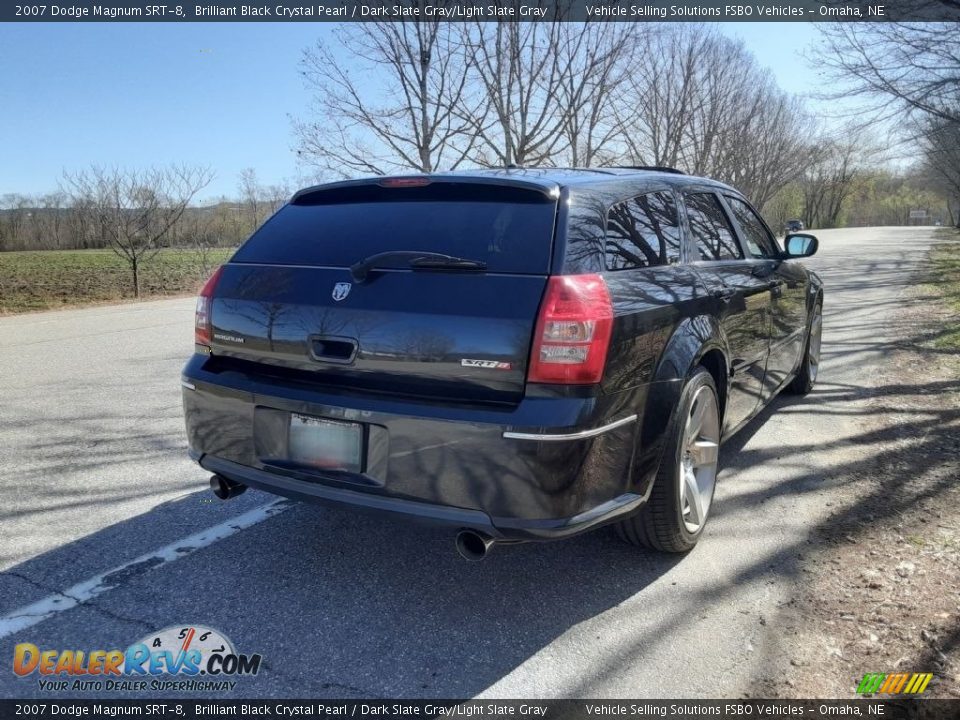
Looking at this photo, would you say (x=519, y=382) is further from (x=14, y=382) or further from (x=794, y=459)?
(x=14, y=382)

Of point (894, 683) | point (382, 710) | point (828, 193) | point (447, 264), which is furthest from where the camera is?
point (828, 193)

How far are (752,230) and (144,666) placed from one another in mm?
4241

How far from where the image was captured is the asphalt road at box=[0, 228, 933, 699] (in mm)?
2375

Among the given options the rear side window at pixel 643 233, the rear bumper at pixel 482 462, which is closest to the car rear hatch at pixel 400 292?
the rear bumper at pixel 482 462

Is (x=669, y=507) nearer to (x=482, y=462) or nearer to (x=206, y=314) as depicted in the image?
(x=482, y=462)

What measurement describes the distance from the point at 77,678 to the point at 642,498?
2.11 m

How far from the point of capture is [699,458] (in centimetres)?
335

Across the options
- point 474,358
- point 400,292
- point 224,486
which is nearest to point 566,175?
point 400,292

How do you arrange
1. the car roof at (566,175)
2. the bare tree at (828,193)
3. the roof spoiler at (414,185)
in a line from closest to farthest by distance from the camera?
the roof spoiler at (414,185)
the car roof at (566,175)
the bare tree at (828,193)

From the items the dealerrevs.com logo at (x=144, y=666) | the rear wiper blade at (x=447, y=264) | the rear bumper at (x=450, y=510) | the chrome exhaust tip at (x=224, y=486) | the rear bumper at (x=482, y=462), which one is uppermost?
the rear wiper blade at (x=447, y=264)

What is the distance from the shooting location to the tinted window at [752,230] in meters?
4.48

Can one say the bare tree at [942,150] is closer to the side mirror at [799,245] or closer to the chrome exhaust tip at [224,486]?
the side mirror at [799,245]

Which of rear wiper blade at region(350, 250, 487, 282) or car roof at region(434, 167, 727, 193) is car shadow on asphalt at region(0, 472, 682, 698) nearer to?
rear wiper blade at region(350, 250, 487, 282)

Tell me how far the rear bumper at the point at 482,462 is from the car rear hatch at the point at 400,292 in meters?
0.12
